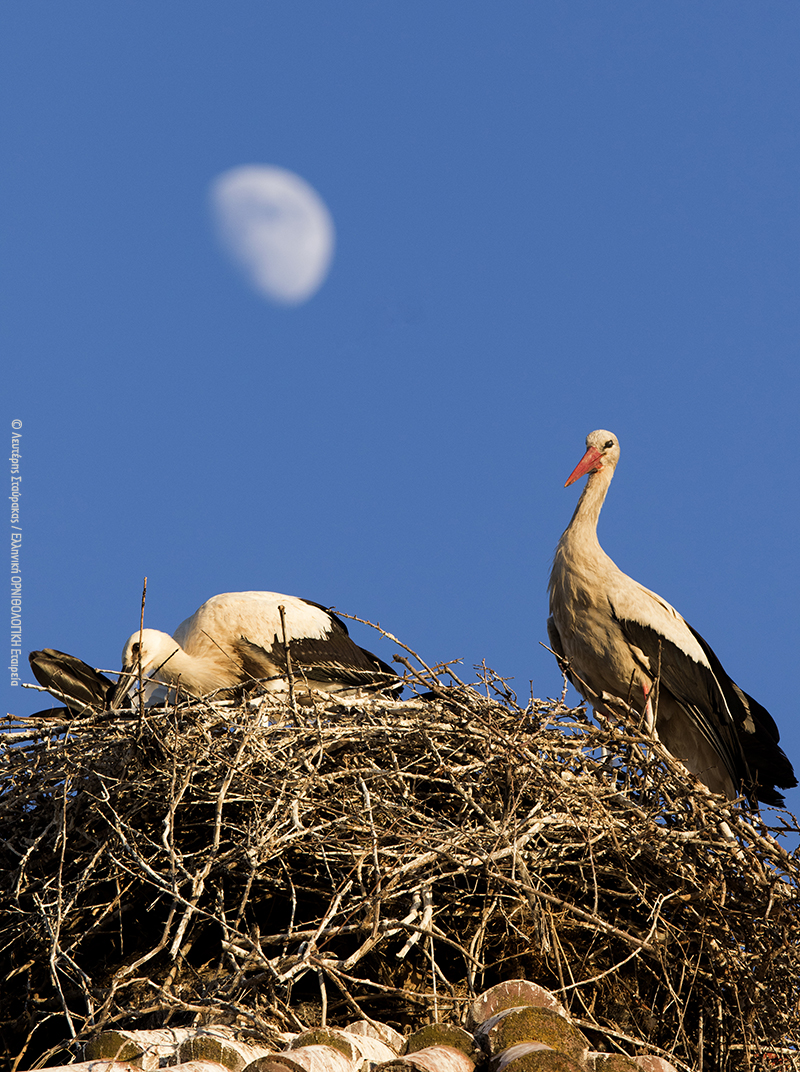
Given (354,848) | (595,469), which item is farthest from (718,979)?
(595,469)

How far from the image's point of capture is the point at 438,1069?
3002 millimetres

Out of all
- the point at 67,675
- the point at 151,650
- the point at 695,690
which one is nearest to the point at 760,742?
the point at 695,690

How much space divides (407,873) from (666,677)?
126 inches

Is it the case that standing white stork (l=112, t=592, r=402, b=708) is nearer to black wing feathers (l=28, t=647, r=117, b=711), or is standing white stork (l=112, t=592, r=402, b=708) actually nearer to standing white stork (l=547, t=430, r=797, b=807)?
black wing feathers (l=28, t=647, r=117, b=711)

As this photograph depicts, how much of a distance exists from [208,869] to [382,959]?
78cm

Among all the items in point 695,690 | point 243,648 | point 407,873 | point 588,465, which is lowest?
point 407,873

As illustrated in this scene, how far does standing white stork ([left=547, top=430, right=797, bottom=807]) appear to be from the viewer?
6293mm

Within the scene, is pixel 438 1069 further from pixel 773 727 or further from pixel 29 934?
pixel 773 727

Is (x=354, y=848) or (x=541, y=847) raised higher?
(x=541, y=847)

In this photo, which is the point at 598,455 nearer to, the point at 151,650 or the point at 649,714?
the point at 649,714

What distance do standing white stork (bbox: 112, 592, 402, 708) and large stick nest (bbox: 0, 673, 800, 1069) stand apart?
1.82m

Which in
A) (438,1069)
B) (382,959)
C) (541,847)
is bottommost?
(438,1069)

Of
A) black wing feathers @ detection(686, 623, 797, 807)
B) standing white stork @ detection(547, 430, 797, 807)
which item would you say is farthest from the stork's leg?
black wing feathers @ detection(686, 623, 797, 807)

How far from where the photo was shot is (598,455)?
741 centimetres
